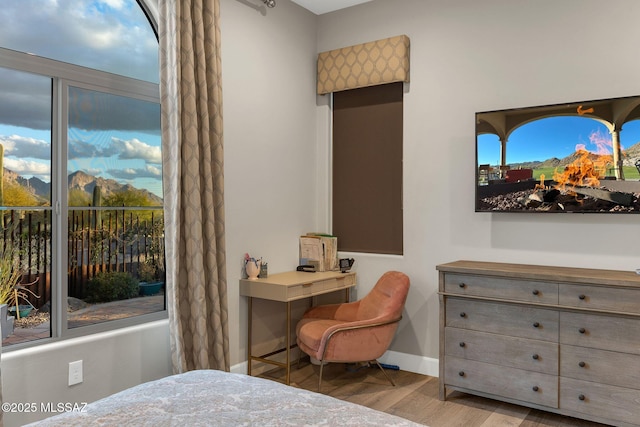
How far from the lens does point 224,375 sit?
1983 mm

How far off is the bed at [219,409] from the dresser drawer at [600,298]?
180cm

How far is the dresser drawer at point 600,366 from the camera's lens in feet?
9.05

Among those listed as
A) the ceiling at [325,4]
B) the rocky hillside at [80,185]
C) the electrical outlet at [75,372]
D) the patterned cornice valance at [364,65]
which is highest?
the ceiling at [325,4]

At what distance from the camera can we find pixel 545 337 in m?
3.03

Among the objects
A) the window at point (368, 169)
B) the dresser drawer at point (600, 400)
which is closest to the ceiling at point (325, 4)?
the window at point (368, 169)

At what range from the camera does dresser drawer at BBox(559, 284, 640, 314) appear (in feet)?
9.05

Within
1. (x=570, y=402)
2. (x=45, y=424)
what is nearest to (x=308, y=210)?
(x=570, y=402)

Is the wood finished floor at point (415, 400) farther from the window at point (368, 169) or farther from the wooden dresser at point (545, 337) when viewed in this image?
the window at point (368, 169)

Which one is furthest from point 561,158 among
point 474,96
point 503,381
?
point 503,381

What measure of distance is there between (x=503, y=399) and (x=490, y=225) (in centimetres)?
121

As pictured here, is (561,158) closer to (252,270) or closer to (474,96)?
(474,96)

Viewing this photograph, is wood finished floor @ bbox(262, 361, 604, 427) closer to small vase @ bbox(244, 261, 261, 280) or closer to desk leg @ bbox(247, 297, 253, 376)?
desk leg @ bbox(247, 297, 253, 376)

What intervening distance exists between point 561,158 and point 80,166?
308 centimetres

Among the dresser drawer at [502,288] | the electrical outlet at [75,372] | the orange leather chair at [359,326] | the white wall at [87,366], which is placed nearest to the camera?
the white wall at [87,366]
